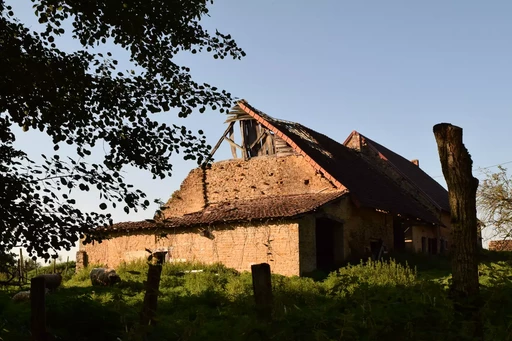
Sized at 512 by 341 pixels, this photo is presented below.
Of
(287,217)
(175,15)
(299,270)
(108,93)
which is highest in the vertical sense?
(175,15)

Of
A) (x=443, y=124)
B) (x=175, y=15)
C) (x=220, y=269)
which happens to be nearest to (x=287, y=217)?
(x=220, y=269)

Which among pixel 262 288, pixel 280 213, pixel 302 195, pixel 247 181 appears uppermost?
pixel 247 181

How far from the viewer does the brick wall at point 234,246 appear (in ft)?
63.4

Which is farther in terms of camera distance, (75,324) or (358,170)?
(358,170)

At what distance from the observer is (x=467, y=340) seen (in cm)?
447

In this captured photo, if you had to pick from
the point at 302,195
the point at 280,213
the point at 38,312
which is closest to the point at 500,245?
the point at 302,195

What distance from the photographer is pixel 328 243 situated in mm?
23312

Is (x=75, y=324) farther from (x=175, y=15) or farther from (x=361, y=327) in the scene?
(x=175, y=15)

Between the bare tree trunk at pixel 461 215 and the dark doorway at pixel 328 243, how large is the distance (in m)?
14.8

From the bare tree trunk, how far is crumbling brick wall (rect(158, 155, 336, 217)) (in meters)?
15.5

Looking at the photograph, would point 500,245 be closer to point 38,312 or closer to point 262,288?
point 262,288

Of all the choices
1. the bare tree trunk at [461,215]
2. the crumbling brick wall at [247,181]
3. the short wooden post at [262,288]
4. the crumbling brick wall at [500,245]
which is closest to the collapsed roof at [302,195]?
the crumbling brick wall at [247,181]

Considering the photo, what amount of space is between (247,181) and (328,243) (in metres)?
4.37

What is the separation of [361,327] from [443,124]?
9.61ft
